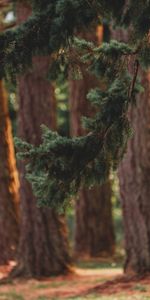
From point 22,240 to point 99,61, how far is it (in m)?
7.92

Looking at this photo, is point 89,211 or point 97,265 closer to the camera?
point 97,265

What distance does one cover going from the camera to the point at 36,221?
14.5 m

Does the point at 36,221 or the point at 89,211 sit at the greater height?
the point at 89,211

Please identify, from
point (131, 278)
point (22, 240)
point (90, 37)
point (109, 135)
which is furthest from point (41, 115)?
point (109, 135)

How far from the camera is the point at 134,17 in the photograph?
7133 mm

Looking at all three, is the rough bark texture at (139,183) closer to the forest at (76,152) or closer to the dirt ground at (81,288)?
the forest at (76,152)

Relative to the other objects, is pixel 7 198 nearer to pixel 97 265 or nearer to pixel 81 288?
pixel 97 265

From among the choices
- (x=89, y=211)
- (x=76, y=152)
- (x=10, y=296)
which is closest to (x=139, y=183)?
(x=10, y=296)

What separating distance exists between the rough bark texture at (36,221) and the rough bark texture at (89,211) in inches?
177

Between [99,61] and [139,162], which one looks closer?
[99,61]

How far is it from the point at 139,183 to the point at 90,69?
4797 millimetres

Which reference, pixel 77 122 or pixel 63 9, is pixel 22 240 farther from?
pixel 63 9

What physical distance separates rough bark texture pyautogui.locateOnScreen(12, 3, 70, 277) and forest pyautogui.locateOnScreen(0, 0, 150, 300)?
0.8 inches

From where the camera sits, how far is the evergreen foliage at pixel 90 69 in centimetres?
705
